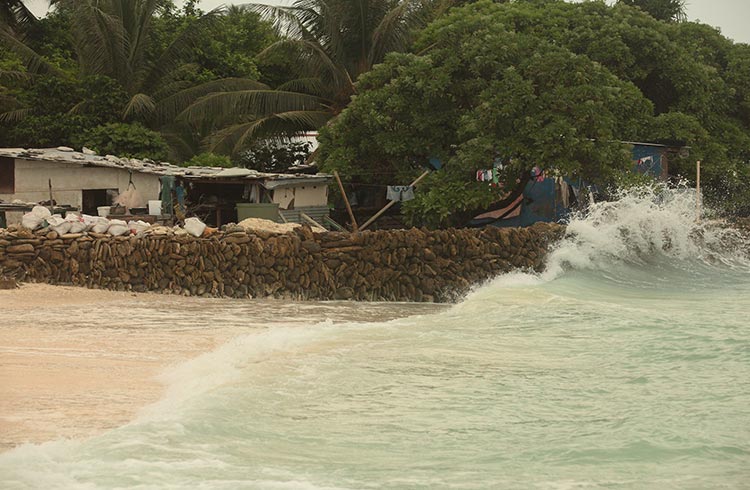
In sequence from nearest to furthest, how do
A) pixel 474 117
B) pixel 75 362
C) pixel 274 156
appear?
pixel 75 362 < pixel 474 117 < pixel 274 156

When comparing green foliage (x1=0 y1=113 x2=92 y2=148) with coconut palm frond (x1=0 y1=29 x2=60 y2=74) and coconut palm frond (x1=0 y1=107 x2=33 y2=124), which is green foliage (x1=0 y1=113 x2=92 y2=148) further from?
coconut palm frond (x1=0 y1=29 x2=60 y2=74)

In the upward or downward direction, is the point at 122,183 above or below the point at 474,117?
below

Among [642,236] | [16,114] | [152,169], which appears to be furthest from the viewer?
[16,114]

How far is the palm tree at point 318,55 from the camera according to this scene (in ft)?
100.0

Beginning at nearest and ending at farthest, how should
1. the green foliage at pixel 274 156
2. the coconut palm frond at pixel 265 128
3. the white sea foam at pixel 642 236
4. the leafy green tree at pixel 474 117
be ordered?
the white sea foam at pixel 642 236
the leafy green tree at pixel 474 117
the coconut palm frond at pixel 265 128
the green foliage at pixel 274 156

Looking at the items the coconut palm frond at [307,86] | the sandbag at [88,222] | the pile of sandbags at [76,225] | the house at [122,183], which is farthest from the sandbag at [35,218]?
the coconut palm frond at [307,86]

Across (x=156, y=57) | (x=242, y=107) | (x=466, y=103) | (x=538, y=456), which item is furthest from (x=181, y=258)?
(x=156, y=57)

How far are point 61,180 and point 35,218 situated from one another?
176 inches

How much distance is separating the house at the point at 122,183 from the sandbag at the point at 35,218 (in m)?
2.89

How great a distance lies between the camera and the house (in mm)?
25109

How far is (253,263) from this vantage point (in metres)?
20.7

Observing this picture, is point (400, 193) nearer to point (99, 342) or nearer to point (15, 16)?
point (99, 342)

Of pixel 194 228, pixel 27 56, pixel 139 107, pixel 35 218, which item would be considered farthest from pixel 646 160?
pixel 27 56

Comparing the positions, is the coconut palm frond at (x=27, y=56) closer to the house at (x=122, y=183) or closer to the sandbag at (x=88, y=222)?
the house at (x=122, y=183)
